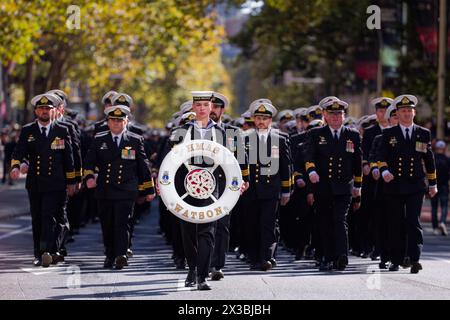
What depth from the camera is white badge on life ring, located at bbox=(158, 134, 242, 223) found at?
13.0 meters

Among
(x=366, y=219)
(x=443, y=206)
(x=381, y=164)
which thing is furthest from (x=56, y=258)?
(x=443, y=206)

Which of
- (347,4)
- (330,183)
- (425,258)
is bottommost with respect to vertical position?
(425,258)

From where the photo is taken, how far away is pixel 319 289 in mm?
13367

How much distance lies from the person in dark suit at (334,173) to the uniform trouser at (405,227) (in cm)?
54

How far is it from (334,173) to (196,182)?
2.99 m

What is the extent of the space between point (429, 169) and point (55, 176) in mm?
4552

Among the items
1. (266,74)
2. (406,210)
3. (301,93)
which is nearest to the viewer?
(406,210)

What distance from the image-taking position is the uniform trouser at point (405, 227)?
15.3m

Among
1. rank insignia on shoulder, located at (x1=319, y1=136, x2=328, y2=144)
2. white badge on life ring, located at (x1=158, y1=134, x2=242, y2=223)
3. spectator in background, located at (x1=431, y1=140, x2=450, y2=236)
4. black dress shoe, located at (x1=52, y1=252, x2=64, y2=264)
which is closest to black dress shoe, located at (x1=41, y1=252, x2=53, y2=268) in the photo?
black dress shoe, located at (x1=52, y1=252, x2=64, y2=264)

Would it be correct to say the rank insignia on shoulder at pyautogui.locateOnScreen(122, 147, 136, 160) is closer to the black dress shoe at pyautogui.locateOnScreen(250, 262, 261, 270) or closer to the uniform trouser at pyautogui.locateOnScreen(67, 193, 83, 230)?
the black dress shoe at pyautogui.locateOnScreen(250, 262, 261, 270)

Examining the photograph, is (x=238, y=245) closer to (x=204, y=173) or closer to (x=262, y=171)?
(x=262, y=171)

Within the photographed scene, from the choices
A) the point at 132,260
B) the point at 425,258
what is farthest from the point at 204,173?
the point at 425,258

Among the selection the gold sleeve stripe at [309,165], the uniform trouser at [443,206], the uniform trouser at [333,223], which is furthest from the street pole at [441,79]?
the gold sleeve stripe at [309,165]

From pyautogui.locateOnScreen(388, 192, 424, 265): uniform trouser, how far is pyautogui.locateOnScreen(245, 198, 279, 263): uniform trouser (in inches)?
55.9
